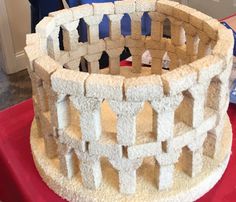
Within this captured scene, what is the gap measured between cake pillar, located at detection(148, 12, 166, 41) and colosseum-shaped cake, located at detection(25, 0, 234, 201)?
0.05m

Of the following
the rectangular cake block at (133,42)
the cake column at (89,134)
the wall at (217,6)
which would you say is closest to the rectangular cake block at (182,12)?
the rectangular cake block at (133,42)

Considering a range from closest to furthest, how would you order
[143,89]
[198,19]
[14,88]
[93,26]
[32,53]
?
[143,89], [32,53], [198,19], [93,26], [14,88]

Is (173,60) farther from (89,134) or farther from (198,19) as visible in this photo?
(89,134)

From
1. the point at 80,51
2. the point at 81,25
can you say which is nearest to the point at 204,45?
the point at 80,51

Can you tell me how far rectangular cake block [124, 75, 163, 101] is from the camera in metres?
0.51

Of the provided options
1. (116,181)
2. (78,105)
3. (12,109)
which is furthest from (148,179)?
(12,109)

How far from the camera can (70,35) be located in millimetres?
809

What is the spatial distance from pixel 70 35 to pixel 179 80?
0.35m

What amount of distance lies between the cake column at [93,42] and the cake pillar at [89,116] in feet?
1.03

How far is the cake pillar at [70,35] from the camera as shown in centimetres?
80

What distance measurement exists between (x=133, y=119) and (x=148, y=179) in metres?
0.15

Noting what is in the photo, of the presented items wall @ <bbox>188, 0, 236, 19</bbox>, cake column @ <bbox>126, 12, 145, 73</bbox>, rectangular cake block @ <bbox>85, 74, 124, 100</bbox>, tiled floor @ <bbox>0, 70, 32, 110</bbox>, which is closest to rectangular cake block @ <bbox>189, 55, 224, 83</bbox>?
rectangular cake block @ <bbox>85, 74, 124, 100</bbox>

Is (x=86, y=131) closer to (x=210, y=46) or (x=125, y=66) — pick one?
(x=210, y=46)

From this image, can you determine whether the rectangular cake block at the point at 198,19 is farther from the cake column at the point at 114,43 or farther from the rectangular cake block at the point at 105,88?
the rectangular cake block at the point at 105,88
